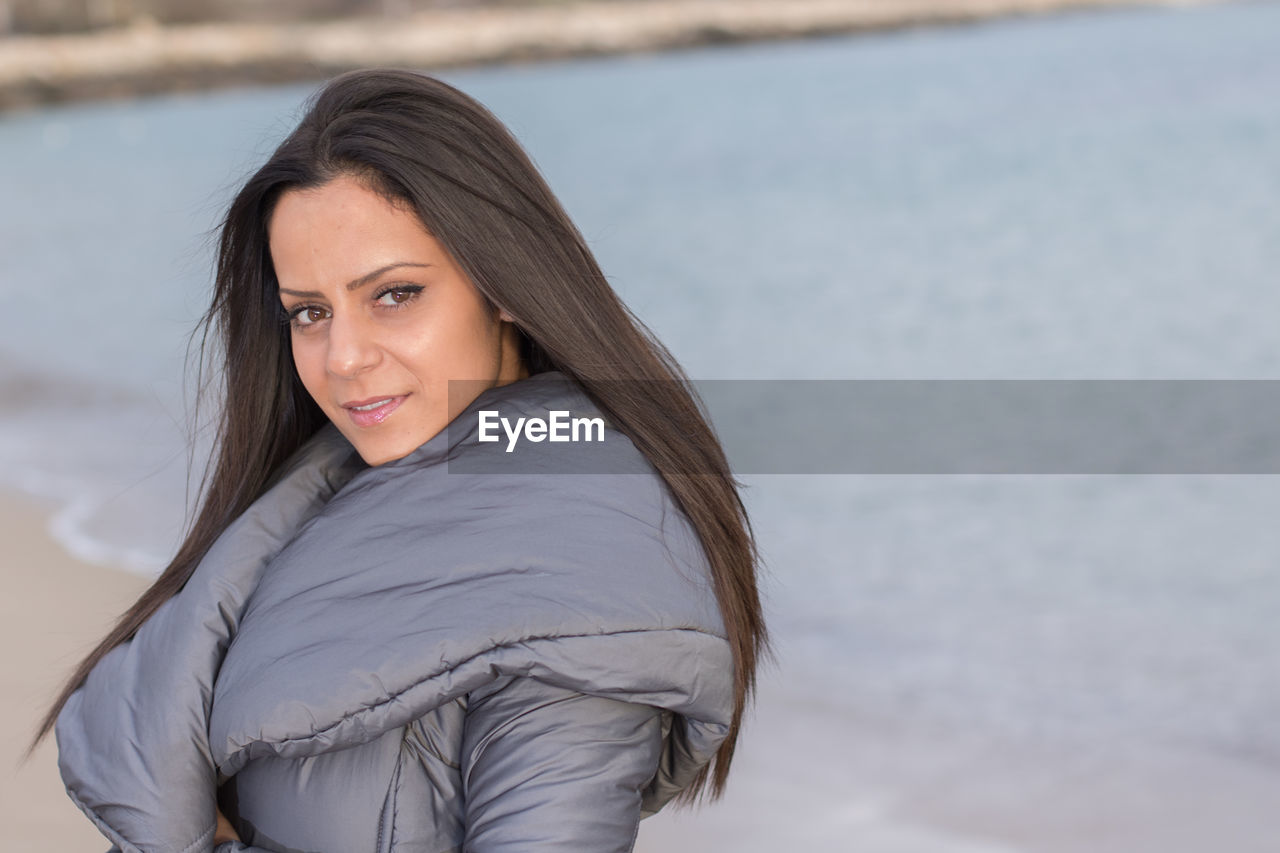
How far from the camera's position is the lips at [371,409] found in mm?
1423

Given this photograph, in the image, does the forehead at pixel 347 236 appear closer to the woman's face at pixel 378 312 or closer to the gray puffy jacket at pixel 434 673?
the woman's face at pixel 378 312

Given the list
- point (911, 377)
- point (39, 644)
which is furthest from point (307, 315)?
point (911, 377)

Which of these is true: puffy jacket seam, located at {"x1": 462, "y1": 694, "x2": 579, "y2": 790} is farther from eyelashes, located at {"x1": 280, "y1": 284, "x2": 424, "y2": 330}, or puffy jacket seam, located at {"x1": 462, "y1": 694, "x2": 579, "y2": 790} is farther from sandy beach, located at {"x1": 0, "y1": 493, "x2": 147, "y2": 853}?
sandy beach, located at {"x1": 0, "y1": 493, "x2": 147, "y2": 853}

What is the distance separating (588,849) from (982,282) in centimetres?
1051

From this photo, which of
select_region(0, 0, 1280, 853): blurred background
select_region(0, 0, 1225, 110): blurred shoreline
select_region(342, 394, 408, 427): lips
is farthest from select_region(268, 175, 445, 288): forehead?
select_region(0, 0, 1225, 110): blurred shoreline

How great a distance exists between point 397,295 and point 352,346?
7 cm

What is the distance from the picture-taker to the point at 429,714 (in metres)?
1.28

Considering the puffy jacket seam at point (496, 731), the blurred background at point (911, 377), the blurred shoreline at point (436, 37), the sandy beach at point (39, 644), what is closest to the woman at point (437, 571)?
the puffy jacket seam at point (496, 731)

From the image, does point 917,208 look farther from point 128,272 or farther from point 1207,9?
point 1207,9

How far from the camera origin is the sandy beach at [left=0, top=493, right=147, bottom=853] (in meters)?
2.95

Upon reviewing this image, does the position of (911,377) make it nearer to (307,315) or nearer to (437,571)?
(307,315)

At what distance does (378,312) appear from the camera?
142 cm

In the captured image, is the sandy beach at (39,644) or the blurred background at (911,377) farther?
the blurred background at (911,377)

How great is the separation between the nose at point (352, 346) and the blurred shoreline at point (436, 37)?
35.1 metres
